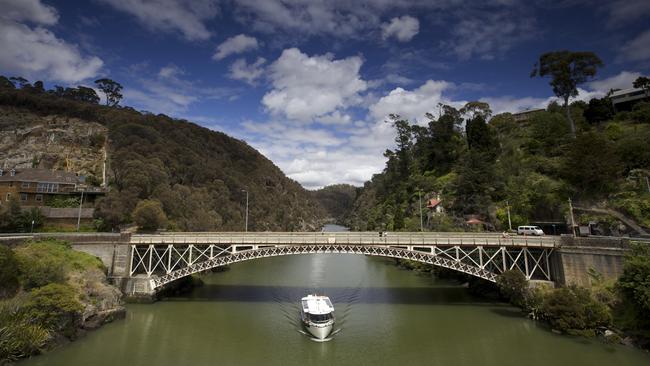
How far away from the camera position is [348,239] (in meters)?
32.6

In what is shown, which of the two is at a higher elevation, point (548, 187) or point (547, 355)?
point (548, 187)

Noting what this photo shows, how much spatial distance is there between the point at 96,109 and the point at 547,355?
10908 cm

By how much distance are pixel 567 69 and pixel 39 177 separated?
81375 mm

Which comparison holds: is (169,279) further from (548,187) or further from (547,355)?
(548,187)

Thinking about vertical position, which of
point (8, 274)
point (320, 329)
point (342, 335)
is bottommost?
point (342, 335)

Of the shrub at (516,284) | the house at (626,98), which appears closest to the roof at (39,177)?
the shrub at (516,284)

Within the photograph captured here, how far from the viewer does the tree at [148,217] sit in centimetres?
4489

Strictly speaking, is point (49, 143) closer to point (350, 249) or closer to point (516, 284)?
point (350, 249)

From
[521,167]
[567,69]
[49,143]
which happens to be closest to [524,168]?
[521,167]

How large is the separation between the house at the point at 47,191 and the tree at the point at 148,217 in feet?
24.9

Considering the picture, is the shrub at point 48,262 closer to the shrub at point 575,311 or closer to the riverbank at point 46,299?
the riverbank at point 46,299

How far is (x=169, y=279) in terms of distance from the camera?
3394cm

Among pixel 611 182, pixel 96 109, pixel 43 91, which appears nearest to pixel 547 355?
pixel 611 182

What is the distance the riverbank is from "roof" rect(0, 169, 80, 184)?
26.6 metres
